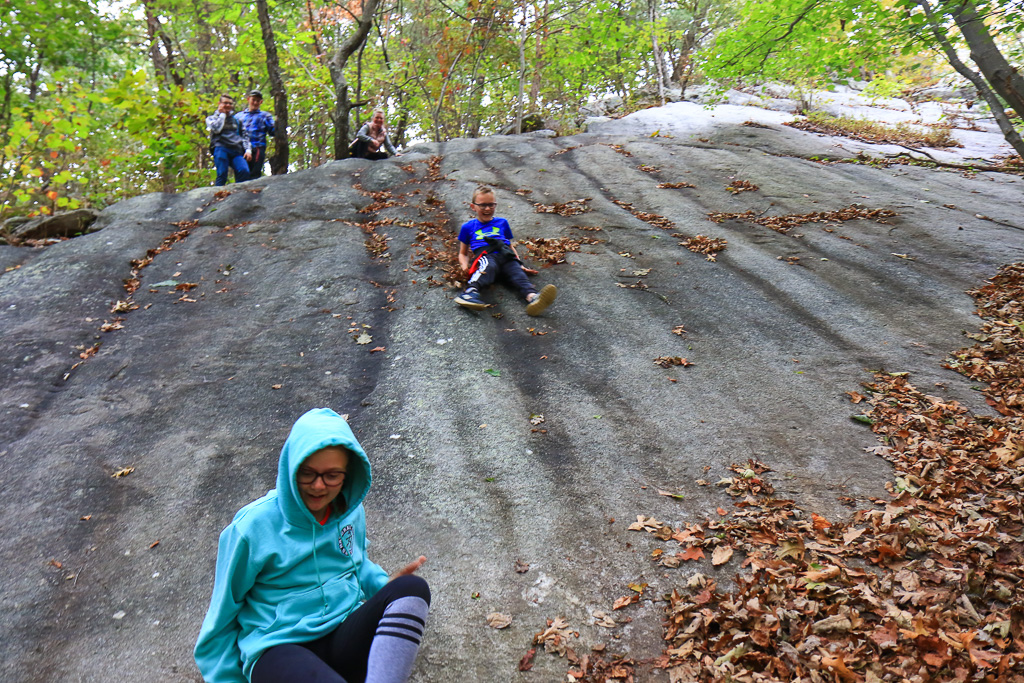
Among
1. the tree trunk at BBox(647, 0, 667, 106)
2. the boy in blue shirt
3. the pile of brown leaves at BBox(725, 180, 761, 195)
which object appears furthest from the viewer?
the tree trunk at BBox(647, 0, 667, 106)

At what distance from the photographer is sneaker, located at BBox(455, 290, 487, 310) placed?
725 cm

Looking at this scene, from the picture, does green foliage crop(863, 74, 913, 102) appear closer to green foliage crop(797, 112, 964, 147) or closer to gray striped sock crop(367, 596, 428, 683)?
green foliage crop(797, 112, 964, 147)

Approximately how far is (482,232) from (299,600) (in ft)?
19.5

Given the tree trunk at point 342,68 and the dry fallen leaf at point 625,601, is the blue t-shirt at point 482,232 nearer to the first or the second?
the dry fallen leaf at point 625,601

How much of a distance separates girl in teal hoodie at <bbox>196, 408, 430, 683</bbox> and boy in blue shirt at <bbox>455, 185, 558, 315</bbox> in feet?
16.3

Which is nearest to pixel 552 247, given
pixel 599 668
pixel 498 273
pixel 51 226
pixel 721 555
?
pixel 498 273

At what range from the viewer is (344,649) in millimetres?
2381

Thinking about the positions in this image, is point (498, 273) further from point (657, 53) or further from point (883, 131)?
point (657, 53)

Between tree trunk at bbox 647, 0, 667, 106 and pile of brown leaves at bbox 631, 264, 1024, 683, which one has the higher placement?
tree trunk at bbox 647, 0, 667, 106

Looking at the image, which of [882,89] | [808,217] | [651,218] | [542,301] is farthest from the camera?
[882,89]

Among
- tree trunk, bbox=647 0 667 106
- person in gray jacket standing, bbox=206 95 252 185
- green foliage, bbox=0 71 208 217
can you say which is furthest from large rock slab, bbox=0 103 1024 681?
tree trunk, bbox=647 0 667 106

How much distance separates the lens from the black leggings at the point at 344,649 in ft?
7.36

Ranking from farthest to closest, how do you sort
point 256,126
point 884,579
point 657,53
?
point 657,53 → point 256,126 → point 884,579

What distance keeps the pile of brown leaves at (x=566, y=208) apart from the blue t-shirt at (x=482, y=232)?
2994 mm
